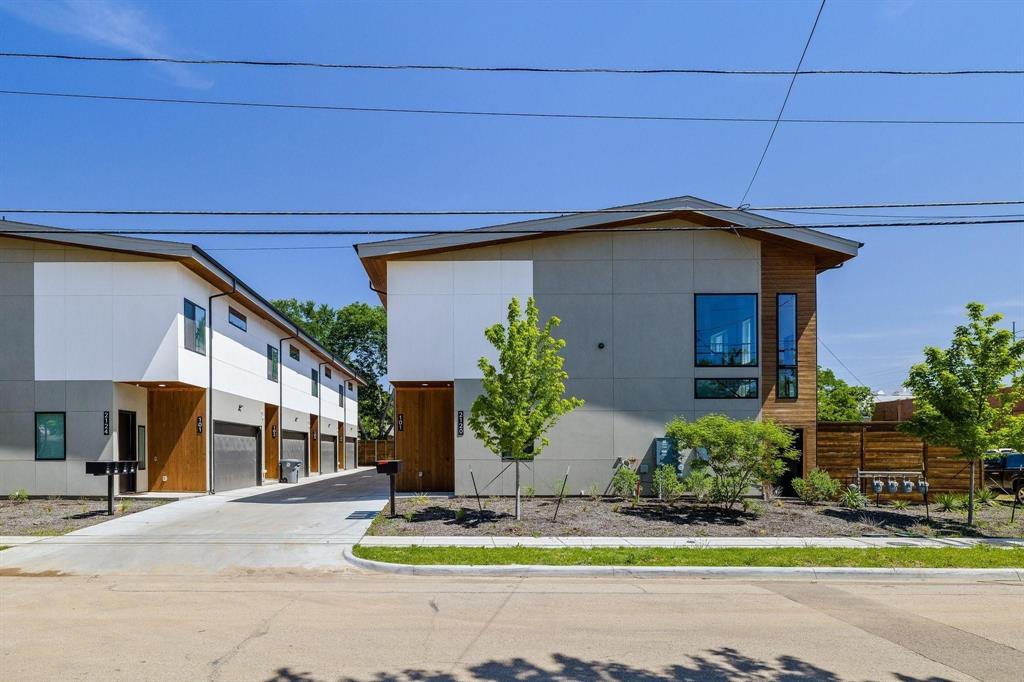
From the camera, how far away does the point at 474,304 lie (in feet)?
65.2

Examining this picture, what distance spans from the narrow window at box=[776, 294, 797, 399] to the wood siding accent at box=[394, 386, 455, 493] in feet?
31.8

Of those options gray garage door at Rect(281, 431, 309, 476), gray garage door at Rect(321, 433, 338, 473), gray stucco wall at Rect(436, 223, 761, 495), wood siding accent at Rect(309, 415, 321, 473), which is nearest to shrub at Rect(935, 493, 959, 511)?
gray stucco wall at Rect(436, 223, 761, 495)

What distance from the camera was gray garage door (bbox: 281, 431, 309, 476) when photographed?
33.8m

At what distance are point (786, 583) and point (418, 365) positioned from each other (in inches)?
461

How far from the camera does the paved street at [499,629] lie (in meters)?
6.27

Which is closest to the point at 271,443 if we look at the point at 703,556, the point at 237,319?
the point at 237,319

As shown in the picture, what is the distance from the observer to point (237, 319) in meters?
26.1

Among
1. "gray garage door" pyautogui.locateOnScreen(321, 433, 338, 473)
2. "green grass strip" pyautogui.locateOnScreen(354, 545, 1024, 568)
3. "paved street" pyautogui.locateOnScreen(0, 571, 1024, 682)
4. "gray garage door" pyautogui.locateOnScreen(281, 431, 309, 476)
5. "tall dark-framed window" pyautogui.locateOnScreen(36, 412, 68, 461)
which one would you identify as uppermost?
"tall dark-framed window" pyautogui.locateOnScreen(36, 412, 68, 461)

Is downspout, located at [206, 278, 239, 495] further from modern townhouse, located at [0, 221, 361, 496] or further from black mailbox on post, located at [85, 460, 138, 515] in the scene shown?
black mailbox on post, located at [85, 460, 138, 515]

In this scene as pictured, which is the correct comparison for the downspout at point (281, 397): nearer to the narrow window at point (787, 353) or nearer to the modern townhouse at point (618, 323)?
the modern townhouse at point (618, 323)

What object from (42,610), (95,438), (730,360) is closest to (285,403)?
(95,438)

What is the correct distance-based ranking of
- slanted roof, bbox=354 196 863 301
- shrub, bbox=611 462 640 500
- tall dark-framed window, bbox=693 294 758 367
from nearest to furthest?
shrub, bbox=611 462 640 500, slanted roof, bbox=354 196 863 301, tall dark-framed window, bbox=693 294 758 367

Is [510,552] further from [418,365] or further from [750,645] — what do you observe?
[418,365]

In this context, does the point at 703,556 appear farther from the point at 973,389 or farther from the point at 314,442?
the point at 314,442
